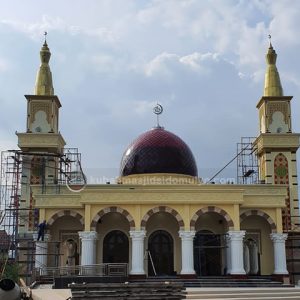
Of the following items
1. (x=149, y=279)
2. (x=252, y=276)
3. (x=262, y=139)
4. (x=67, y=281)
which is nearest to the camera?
(x=67, y=281)

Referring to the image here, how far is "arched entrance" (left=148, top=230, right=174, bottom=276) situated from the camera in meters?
30.3

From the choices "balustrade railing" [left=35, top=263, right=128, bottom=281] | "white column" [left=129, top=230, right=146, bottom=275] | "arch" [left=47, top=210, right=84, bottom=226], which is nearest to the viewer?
"balustrade railing" [left=35, top=263, right=128, bottom=281]

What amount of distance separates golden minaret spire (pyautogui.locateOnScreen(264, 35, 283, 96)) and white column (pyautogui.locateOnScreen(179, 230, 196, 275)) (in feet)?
37.9

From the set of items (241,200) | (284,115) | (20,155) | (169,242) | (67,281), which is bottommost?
(67,281)

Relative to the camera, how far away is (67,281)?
24.8 metres

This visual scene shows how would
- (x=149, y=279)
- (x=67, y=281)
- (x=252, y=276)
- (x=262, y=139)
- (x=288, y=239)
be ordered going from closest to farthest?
(x=67, y=281)
(x=149, y=279)
(x=252, y=276)
(x=288, y=239)
(x=262, y=139)

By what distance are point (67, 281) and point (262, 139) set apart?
15.0 m

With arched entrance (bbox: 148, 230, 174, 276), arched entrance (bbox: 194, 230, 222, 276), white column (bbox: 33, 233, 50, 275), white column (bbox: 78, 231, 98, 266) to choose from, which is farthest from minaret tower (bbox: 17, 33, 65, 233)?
arched entrance (bbox: 194, 230, 222, 276)

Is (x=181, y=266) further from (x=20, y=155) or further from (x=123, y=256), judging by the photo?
(x=20, y=155)

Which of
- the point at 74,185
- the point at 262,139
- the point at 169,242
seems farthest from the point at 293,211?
the point at 74,185

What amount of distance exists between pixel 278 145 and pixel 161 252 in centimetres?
932

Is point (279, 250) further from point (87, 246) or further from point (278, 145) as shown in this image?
point (87, 246)

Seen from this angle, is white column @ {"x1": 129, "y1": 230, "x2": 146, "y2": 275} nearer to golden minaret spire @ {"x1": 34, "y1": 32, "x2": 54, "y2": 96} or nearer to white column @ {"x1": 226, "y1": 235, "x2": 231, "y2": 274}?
white column @ {"x1": 226, "y1": 235, "x2": 231, "y2": 274}

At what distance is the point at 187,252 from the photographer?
2848cm
